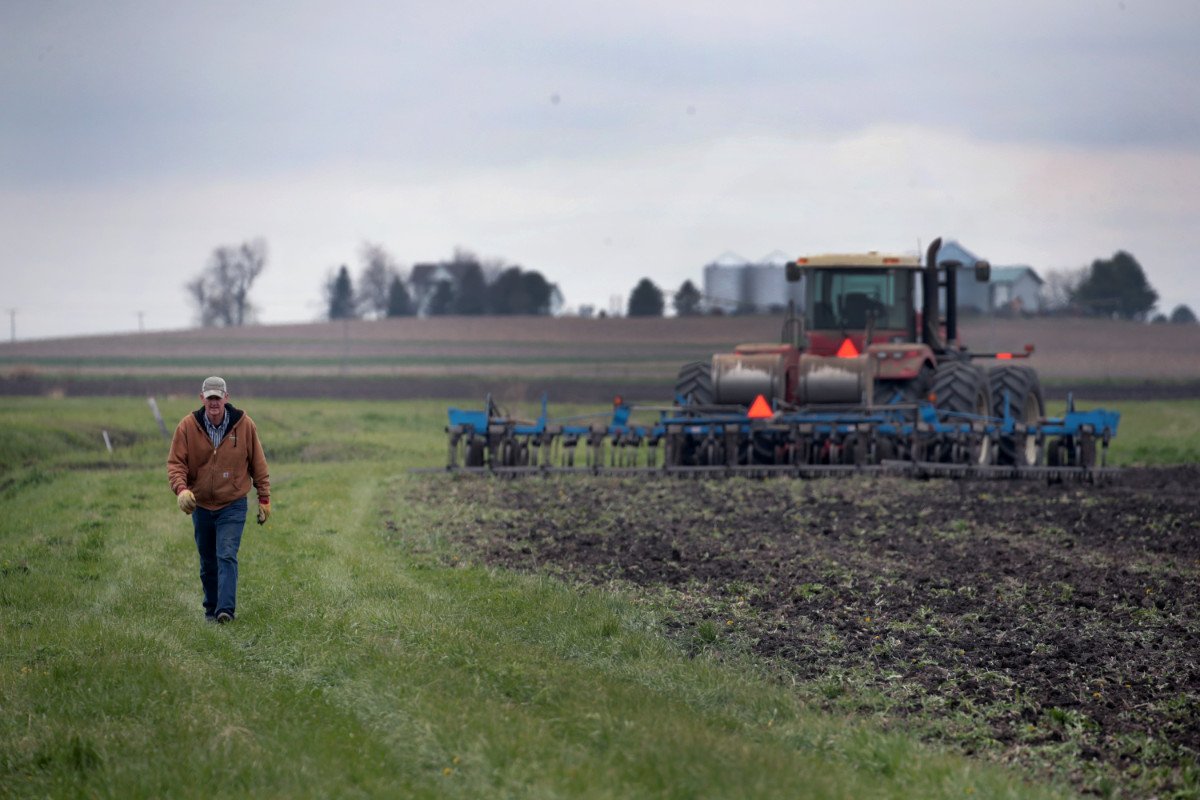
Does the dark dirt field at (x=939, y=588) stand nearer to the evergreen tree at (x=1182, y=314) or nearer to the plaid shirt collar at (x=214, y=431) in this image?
the plaid shirt collar at (x=214, y=431)

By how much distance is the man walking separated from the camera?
31.9ft

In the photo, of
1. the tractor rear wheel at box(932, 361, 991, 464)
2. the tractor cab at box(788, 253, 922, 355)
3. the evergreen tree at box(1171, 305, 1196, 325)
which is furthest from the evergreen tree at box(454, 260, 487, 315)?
the tractor rear wheel at box(932, 361, 991, 464)

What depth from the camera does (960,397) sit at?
21188 millimetres

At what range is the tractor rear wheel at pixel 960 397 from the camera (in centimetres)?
2094

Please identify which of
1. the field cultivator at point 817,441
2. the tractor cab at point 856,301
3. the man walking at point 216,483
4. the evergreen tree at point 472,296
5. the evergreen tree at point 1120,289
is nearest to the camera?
the man walking at point 216,483

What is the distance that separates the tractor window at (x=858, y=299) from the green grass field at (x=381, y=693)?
10.0m

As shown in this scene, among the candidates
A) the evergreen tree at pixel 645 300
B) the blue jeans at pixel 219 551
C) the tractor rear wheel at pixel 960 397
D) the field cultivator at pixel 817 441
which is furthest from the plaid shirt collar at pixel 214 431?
the evergreen tree at pixel 645 300

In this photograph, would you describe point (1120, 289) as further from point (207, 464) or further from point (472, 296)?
point (207, 464)

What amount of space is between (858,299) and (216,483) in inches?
558

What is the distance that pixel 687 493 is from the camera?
18078 millimetres

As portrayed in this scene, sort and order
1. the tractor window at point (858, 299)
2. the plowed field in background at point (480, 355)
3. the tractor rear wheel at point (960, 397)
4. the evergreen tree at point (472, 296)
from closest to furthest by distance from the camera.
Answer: the tractor rear wheel at point (960, 397)
the tractor window at point (858, 299)
the plowed field in background at point (480, 355)
the evergreen tree at point (472, 296)

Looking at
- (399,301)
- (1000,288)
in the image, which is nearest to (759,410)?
(1000,288)

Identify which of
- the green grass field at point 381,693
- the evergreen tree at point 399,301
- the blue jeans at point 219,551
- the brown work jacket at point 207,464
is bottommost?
the green grass field at point 381,693

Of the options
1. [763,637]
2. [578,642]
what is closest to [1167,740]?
[763,637]
